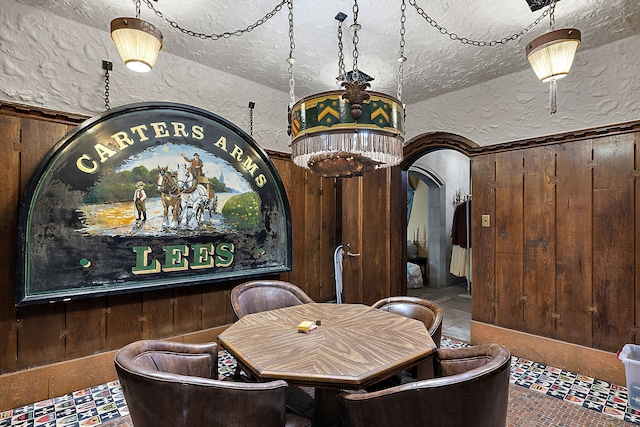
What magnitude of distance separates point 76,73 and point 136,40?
118 cm

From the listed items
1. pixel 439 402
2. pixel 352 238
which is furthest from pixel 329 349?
pixel 352 238

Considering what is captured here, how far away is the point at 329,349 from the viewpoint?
5.85 feet

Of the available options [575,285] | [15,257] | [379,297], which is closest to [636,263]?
[575,285]

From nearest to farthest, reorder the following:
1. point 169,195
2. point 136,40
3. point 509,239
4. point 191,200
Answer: point 136,40, point 169,195, point 191,200, point 509,239

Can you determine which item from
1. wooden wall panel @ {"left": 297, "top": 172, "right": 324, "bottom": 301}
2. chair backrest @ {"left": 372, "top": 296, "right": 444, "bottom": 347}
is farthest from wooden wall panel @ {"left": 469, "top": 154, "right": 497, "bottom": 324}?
wooden wall panel @ {"left": 297, "top": 172, "right": 324, "bottom": 301}

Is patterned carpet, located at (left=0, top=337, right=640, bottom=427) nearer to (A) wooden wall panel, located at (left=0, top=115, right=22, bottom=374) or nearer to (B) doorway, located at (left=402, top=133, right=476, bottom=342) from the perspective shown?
(A) wooden wall panel, located at (left=0, top=115, right=22, bottom=374)

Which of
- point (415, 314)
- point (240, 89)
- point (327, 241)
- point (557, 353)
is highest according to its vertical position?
point (240, 89)

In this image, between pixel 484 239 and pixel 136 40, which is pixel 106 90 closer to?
pixel 136 40

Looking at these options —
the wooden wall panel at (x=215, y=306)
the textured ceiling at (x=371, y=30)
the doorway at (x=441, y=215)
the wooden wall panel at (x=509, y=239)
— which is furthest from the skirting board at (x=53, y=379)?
the doorway at (x=441, y=215)

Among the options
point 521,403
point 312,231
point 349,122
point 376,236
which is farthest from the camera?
point 312,231

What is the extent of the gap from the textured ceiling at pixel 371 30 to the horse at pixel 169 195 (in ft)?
3.82

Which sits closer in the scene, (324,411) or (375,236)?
(324,411)

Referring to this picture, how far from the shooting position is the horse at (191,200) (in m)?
3.22

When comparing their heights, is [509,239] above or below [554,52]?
below
